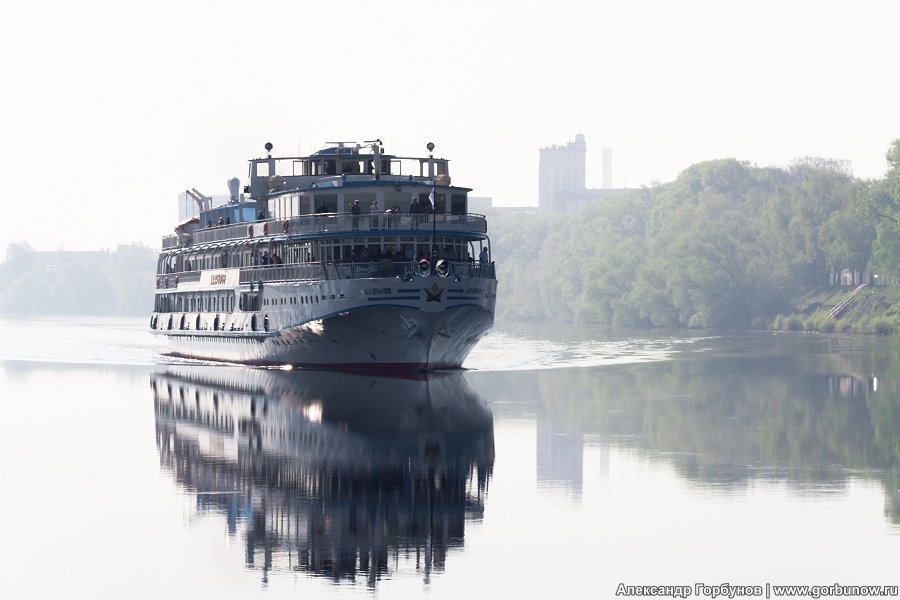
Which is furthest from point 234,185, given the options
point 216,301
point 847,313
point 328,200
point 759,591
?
point 759,591

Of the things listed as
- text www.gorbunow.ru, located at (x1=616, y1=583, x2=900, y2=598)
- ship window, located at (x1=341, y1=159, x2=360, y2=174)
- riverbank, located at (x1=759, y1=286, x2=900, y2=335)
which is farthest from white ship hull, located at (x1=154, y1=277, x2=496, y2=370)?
riverbank, located at (x1=759, y1=286, x2=900, y2=335)

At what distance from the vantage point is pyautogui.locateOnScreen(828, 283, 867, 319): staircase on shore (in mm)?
153875

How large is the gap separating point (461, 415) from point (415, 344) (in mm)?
20486

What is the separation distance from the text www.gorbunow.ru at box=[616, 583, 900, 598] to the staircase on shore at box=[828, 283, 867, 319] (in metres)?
130

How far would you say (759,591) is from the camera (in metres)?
26.0

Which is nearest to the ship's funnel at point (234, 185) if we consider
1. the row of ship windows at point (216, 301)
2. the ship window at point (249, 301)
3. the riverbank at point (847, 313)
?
the row of ship windows at point (216, 301)

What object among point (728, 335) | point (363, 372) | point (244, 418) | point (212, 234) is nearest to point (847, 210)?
point (728, 335)

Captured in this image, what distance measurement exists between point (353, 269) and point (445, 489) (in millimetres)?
40145

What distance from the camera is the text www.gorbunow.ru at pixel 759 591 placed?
25.8 meters

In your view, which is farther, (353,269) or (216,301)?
(216,301)

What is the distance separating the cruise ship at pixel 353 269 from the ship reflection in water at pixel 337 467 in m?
6.41

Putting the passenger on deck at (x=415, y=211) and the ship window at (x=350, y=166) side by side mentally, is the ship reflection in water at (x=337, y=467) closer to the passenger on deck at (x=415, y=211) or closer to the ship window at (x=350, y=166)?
A: the passenger on deck at (x=415, y=211)

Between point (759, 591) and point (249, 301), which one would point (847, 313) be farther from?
point (759, 591)

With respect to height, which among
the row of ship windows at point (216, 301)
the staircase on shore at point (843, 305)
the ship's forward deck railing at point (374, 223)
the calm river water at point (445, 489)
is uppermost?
the ship's forward deck railing at point (374, 223)
